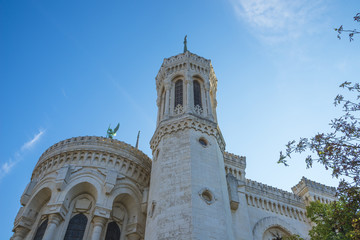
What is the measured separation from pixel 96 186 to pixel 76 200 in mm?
1842

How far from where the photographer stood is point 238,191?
887 inches

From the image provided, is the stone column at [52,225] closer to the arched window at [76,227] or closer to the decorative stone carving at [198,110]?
the arched window at [76,227]

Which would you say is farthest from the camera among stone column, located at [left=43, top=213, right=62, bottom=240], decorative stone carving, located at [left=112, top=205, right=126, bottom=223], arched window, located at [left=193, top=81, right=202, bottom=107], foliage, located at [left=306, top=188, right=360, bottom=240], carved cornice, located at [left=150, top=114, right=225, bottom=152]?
arched window, located at [left=193, top=81, right=202, bottom=107]

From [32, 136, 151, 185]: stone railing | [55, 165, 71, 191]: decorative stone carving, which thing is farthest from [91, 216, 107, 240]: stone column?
[32, 136, 151, 185]: stone railing

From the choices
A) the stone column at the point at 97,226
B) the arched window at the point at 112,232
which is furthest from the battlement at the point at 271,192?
the stone column at the point at 97,226

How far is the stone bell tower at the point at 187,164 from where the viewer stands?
51.3ft

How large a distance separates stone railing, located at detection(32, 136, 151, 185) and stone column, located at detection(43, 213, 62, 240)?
13.3 feet

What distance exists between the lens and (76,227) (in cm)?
1997

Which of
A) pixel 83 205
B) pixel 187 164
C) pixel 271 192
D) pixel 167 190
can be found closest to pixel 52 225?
pixel 83 205

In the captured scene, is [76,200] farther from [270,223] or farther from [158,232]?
[270,223]

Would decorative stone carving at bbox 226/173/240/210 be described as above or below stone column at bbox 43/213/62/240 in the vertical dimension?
above

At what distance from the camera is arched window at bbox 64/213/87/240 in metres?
19.5

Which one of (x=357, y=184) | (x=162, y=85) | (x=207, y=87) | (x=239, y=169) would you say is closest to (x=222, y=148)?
(x=239, y=169)

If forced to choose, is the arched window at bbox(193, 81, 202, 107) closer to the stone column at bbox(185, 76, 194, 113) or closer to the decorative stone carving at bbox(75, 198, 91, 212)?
the stone column at bbox(185, 76, 194, 113)
